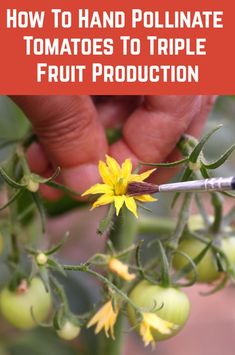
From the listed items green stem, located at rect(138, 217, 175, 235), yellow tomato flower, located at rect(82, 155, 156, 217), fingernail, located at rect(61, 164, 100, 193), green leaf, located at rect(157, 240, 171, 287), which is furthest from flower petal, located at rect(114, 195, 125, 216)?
green stem, located at rect(138, 217, 175, 235)

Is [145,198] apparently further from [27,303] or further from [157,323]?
[27,303]

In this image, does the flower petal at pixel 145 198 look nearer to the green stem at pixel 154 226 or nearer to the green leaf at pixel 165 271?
the green leaf at pixel 165 271

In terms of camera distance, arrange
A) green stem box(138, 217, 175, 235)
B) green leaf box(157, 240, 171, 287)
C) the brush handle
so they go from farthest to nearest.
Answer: green stem box(138, 217, 175, 235) < green leaf box(157, 240, 171, 287) < the brush handle

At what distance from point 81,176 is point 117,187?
0.70 ft

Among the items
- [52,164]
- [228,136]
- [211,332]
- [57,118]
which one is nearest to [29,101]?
[57,118]

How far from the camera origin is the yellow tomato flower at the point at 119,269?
25.8 inches

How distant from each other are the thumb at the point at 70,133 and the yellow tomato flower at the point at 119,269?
156 millimetres

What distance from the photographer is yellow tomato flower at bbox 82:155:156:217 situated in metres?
0.58

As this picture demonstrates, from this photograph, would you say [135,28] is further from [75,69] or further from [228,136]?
Result: [228,136]

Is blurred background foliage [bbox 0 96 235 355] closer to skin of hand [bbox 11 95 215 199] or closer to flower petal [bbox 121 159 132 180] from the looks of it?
skin of hand [bbox 11 95 215 199]

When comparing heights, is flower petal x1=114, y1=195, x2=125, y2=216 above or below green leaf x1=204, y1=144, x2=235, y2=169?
below

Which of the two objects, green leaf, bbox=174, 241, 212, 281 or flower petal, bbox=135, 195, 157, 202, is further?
green leaf, bbox=174, 241, 212, 281

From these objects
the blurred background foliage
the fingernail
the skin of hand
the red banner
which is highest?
the red banner

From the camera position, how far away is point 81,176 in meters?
0.80
